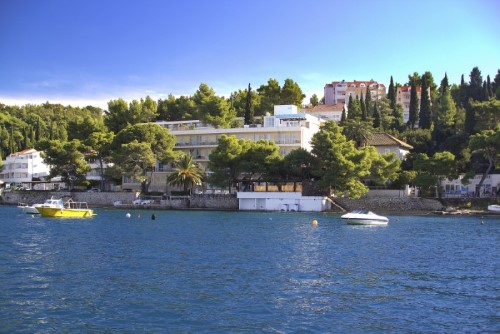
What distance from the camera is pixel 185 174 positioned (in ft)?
289

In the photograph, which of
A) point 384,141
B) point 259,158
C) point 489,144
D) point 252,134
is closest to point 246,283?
point 259,158

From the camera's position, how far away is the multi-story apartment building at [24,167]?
395 feet

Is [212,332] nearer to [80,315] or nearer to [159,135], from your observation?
[80,315]

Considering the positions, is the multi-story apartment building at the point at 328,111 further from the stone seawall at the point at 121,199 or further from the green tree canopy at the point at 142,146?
the stone seawall at the point at 121,199

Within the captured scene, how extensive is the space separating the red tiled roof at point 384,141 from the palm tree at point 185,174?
98.1ft

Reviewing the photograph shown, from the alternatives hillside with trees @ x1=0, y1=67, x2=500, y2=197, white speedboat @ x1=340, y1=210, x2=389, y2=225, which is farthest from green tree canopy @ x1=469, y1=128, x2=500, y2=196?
white speedboat @ x1=340, y1=210, x2=389, y2=225

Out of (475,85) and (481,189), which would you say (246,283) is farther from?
(475,85)

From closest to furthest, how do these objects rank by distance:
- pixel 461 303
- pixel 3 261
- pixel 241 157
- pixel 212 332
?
1. pixel 212 332
2. pixel 461 303
3. pixel 3 261
4. pixel 241 157

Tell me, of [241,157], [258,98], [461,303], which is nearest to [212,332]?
[461,303]

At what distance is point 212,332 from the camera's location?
17422 millimetres

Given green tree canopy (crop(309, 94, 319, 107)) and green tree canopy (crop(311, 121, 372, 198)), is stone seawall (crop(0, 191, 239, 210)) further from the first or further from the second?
green tree canopy (crop(309, 94, 319, 107))

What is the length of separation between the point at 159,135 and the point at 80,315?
246 feet

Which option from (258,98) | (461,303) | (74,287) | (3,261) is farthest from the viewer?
(258,98)

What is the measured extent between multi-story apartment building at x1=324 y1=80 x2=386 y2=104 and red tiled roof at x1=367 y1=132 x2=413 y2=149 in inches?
2461
